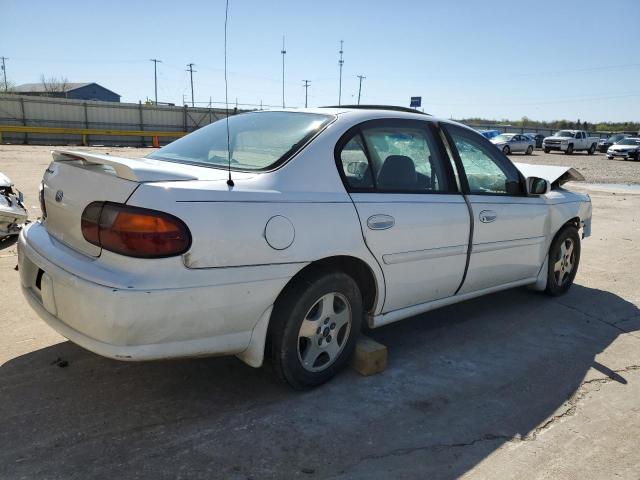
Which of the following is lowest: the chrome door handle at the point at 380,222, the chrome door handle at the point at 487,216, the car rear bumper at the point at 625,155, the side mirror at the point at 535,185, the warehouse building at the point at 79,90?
the car rear bumper at the point at 625,155

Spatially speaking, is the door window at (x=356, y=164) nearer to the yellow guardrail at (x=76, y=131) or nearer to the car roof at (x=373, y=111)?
the car roof at (x=373, y=111)

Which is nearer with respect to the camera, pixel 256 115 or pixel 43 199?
pixel 43 199

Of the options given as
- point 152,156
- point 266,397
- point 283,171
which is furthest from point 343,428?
point 152,156

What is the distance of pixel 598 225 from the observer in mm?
9289

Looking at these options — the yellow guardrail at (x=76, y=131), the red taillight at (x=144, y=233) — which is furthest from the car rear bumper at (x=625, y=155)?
the red taillight at (x=144, y=233)

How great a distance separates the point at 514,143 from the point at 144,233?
36.2 metres

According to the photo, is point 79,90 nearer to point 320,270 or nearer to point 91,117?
point 91,117

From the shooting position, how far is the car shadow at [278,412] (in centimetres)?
239

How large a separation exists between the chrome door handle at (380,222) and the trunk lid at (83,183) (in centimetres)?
107

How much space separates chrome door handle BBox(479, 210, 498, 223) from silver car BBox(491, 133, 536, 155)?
31.7 metres

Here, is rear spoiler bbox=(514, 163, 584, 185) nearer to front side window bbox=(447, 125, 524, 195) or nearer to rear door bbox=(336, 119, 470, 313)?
front side window bbox=(447, 125, 524, 195)

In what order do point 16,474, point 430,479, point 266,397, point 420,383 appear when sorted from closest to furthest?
1. point 16,474
2. point 430,479
3. point 266,397
4. point 420,383

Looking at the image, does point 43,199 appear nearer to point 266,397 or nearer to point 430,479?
point 266,397

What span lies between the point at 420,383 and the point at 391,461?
2.79 ft
